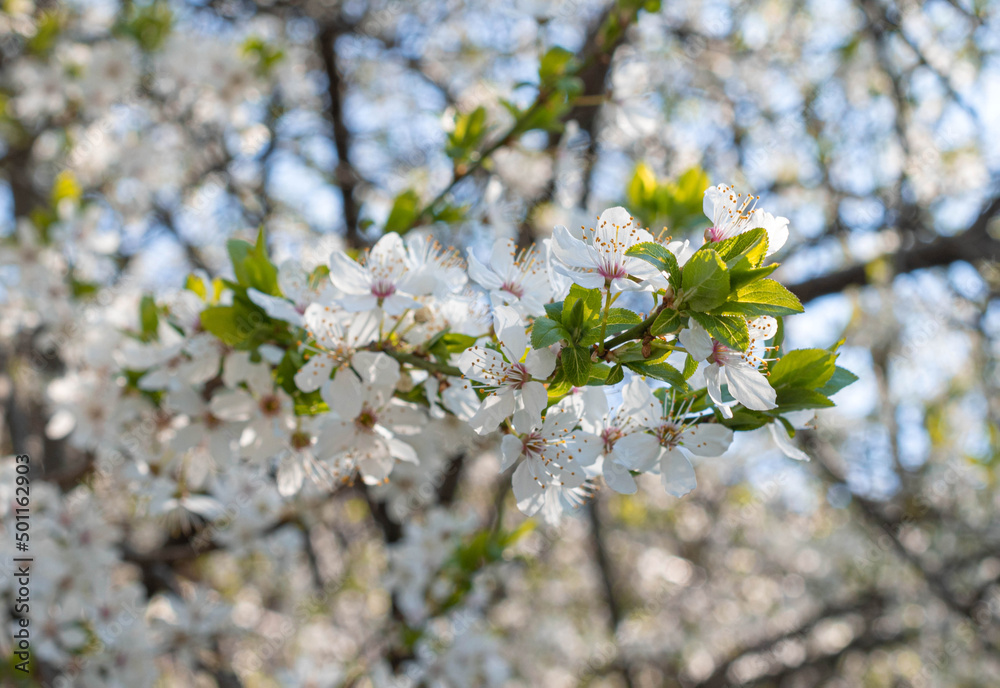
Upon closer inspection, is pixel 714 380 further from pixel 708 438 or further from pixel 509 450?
pixel 509 450

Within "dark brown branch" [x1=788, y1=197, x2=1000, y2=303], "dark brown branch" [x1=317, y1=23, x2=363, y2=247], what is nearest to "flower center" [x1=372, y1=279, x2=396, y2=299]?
"dark brown branch" [x1=788, y1=197, x2=1000, y2=303]

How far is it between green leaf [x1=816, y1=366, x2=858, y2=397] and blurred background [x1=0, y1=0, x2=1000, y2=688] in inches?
31.5

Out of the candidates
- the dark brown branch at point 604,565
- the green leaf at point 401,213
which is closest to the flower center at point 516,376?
the green leaf at point 401,213

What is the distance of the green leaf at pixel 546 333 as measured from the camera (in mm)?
798

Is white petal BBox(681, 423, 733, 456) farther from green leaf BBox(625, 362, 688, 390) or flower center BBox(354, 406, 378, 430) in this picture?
flower center BBox(354, 406, 378, 430)

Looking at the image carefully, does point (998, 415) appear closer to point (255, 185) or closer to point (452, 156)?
point (452, 156)

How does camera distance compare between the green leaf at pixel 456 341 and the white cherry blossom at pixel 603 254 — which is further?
the green leaf at pixel 456 341

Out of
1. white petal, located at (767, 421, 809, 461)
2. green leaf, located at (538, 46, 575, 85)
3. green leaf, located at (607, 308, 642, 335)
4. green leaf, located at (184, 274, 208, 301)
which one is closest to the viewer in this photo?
green leaf, located at (607, 308, 642, 335)

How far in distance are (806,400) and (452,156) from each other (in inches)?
37.4

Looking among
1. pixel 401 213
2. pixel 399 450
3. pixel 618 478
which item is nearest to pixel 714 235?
pixel 618 478

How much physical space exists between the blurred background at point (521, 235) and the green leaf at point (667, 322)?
958 mm

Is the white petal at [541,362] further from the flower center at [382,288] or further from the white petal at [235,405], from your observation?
the white petal at [235,405]

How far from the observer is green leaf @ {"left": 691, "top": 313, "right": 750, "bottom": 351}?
793 mm

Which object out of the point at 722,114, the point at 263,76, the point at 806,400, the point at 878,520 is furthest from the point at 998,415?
the point at 263,76
